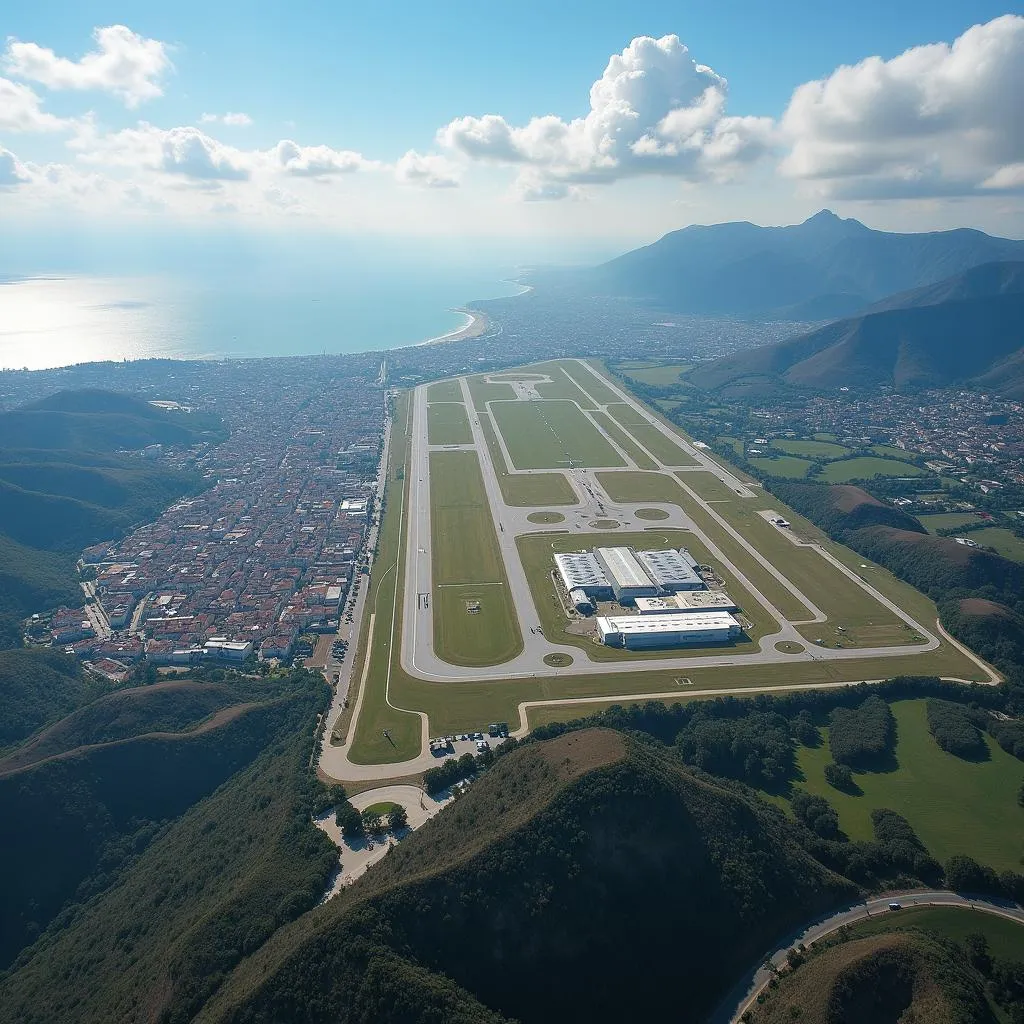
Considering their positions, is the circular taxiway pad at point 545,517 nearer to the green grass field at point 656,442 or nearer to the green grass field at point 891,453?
the green grass field at point 656,442

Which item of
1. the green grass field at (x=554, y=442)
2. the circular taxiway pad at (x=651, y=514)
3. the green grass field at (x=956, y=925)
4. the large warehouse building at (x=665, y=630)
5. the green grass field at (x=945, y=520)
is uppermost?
the green grass field at (x=956, y=925)

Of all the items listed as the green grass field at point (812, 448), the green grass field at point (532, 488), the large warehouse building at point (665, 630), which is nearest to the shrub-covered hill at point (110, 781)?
the large warehouse building at point (665, 630)

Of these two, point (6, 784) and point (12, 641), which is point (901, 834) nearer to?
point (6, 784)

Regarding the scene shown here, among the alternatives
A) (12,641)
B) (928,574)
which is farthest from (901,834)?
(12,641)

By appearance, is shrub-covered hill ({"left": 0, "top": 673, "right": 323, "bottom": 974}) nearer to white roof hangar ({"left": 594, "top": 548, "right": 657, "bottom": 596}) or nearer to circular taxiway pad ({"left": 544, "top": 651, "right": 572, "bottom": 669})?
circular taxiway pad ({"left": 544, "top": 651, "right": 572, "bottom": 669})

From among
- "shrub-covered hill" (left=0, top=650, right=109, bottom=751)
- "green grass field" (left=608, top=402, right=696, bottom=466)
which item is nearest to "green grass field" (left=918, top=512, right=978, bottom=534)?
"green grass field" (left=608, top=402, right=696, bottom=466)

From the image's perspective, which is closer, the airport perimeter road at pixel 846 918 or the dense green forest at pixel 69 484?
the airport perimeter road at pixel 846 918
